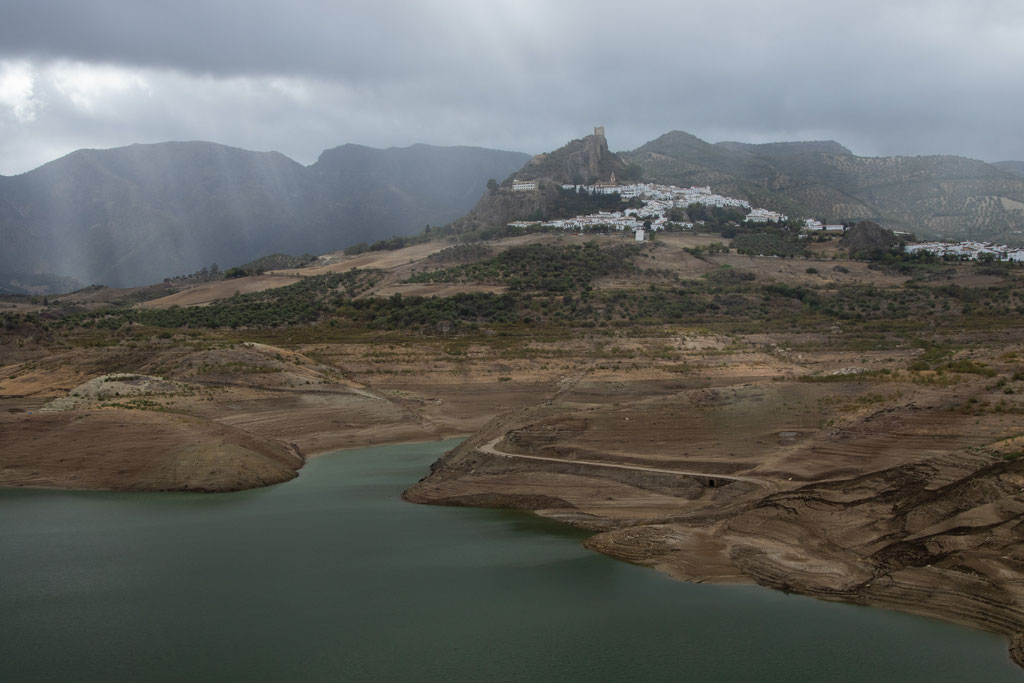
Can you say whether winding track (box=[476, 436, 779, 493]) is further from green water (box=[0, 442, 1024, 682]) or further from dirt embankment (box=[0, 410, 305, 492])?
dirt embankment (box=[0, 410, 305, 492])

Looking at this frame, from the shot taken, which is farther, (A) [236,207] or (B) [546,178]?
(A) [236,207]

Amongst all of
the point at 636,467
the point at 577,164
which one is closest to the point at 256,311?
the point at 636,467

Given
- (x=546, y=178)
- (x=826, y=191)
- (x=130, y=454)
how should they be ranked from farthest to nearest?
(x=826, y=191), (x=546, y=178), (x=130, y=454)

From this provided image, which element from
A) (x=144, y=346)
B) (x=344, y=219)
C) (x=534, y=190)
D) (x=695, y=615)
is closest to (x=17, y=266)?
(x=344, y=219)

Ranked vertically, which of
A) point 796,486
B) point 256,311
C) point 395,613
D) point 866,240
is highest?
point 866,240

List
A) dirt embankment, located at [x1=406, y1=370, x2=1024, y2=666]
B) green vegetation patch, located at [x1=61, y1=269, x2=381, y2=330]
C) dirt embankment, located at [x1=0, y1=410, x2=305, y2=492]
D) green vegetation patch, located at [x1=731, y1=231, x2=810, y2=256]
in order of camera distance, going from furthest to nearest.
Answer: green vegetation patch, located at [x1=731, y1=231, x2=810, y2=256] → green vegetation patch, located at [x1=61, y1=269, x2=381, y2=330] → dirt embankment, located at [x1=0, y1=410, x2=305, y2=492] → dirt embankment, located at [x1=406, y1=370, x2=1024, y2=666]

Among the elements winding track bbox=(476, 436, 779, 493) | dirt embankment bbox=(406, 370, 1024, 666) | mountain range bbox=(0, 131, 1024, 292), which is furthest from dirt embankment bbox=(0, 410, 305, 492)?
mountain range bbox=(0, 131, 1024, 292)

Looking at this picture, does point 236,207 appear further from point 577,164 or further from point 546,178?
point 577,164

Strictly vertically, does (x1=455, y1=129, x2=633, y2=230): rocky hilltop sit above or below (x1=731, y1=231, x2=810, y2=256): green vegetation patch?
above

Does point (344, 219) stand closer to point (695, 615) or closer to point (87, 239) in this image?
point (87, 239)
